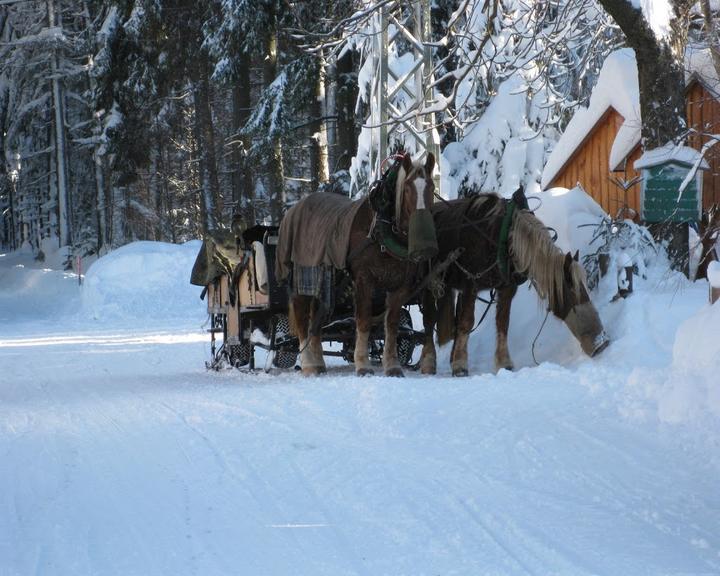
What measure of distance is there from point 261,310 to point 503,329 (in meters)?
2.89

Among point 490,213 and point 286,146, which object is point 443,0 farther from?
point 490,213

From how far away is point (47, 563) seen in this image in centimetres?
435

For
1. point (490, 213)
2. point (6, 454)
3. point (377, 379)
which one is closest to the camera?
point (6, 454)

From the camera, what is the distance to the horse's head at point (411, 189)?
9.80 meters

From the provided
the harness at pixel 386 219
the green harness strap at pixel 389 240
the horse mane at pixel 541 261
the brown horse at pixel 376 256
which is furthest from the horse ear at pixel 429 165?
the horse mane at pixel 541 261

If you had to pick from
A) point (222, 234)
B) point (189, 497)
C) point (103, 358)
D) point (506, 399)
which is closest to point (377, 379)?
point (506, 399)

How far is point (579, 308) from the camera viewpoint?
9.68 m

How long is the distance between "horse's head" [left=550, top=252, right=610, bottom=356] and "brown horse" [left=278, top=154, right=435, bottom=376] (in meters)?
1.34

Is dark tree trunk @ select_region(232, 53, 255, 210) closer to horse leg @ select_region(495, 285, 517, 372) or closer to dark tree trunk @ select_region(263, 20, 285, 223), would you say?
dark tree trunk @ select_region(263, 20, 285, 223)

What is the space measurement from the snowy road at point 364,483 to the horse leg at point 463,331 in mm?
1264

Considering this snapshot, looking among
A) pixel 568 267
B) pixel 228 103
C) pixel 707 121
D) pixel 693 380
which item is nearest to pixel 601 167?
pixel 707 121

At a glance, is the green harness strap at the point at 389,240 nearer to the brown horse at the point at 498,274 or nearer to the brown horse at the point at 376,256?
the brown horse at the point at 376,256

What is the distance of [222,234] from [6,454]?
6.91m


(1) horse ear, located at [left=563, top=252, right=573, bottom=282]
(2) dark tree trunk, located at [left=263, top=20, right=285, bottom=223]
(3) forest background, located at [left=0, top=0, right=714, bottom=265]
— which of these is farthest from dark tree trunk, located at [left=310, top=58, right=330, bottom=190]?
(1) horse ear, located at [left=563, top=252, right=573, bottom=282]
